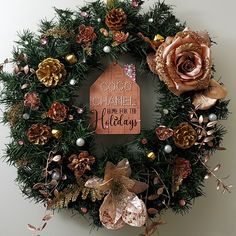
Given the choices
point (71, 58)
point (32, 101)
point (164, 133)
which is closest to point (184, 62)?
point (164, 133)

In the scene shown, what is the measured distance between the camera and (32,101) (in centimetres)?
97

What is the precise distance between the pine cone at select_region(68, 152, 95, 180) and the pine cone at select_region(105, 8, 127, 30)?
1.12 ft

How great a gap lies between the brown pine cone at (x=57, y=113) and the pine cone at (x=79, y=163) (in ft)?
0.33

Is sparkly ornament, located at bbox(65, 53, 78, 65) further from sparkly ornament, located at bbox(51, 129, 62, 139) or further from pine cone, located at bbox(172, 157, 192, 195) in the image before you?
pine cone, located at bbox(172, 157, 192, 195)

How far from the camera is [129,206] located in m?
0.96

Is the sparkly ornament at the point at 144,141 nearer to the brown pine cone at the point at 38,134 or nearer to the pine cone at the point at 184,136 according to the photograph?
the pine cone at the point at 184,136

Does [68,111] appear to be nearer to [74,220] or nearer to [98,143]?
[98,143]

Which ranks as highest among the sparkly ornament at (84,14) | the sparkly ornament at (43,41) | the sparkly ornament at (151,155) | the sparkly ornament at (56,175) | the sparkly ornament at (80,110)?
the sparkly ornament at (84,14)

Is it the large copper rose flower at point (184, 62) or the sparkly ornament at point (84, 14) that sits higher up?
the sparkly ornament at point (84, 14)

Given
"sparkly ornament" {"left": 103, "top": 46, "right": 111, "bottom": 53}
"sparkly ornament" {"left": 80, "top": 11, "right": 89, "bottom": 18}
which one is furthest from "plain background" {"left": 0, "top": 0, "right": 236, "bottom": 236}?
"sparkly ornament" {"left": 103, "top": 46, "right": 111, "bottom": 53}

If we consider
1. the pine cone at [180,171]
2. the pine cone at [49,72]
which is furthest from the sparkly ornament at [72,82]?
the pine cone at [180,171]

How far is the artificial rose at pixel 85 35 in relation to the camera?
1.01 metres

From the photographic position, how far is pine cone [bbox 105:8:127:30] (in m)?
1.00

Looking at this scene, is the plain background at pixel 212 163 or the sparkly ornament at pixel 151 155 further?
the plain background at pixel 212 163
